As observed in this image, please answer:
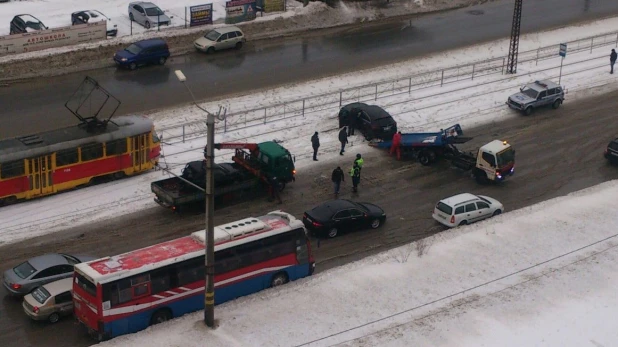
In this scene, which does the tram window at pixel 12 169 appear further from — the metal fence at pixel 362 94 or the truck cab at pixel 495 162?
the truck cab at pixel 495 162

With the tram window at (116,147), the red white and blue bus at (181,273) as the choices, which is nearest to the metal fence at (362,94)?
the tram window at (116,147)

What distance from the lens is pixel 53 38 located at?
55.4 metres

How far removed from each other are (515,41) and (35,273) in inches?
1252

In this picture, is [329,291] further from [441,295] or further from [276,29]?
[276,29]

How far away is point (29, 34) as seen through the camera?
54531 millimetres

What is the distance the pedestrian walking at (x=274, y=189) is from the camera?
3941cm

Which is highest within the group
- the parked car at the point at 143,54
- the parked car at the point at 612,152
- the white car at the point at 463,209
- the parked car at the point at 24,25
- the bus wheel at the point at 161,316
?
the parked car at the point at 24,25

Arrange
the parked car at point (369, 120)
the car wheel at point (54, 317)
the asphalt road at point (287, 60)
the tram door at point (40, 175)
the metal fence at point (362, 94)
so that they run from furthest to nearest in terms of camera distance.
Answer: the asphalt road at point (287, 60) → the metal fence at point (362, 94) → the parked car at point (369, 120) → the tram door at point (40, 175) → the car wheel at point (54, 317)

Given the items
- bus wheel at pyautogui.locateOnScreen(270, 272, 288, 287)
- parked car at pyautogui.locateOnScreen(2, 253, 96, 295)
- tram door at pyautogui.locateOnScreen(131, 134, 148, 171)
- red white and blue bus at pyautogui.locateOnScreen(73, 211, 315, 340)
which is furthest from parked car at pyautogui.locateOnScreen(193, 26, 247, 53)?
parked car at pyautogui.locateOnScreen(2, 253, 96, 295)

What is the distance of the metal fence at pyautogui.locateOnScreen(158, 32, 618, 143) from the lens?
46.2 meters

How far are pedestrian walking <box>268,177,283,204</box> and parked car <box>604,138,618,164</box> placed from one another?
15.1 m

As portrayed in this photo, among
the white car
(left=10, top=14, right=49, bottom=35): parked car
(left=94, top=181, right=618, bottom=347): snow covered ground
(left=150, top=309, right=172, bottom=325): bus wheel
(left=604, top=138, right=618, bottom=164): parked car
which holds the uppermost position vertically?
(left=10, top=14, right=49, bottom=35): parked car

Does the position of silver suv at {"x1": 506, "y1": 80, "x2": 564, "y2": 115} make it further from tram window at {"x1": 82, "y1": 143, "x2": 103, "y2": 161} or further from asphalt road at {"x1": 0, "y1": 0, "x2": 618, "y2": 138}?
tram window at {"x1": 82, "y1": 143, "x2": 103, "y2": 161}

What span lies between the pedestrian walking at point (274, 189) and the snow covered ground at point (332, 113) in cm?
370
